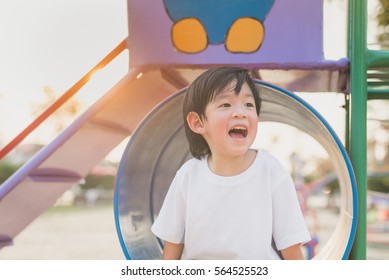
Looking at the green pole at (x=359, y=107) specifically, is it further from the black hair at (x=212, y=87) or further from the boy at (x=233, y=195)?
the black hair at (x=212, y=87)

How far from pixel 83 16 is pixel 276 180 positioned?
141cm

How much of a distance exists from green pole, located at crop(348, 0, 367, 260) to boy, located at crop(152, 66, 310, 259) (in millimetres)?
303

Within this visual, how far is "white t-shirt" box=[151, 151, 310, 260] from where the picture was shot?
1.74m

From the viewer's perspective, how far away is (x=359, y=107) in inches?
77.6

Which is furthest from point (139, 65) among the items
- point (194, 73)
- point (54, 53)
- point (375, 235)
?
point (375, 235)

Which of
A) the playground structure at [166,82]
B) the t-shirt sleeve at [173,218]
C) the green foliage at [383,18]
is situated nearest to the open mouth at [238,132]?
the t-shirt sleeve at [173,218]

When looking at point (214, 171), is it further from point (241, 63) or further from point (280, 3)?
point (280, 3)

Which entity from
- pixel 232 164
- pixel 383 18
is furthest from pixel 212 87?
pixel 383 18

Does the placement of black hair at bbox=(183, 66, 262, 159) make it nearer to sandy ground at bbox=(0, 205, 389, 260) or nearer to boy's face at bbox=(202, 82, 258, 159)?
boy's face at bbox=(202, 82, 258, 159)

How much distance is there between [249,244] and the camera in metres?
1.75

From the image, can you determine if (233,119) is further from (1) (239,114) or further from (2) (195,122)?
(2) (195,122)

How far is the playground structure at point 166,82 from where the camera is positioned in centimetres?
199

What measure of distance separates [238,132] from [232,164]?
114mm

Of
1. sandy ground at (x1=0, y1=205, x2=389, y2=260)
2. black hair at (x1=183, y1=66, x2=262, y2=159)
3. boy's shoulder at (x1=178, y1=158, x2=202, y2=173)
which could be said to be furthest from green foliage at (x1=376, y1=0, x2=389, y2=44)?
boy's shoulder at (x1=178, y1=158, x2=202, y2=173)
